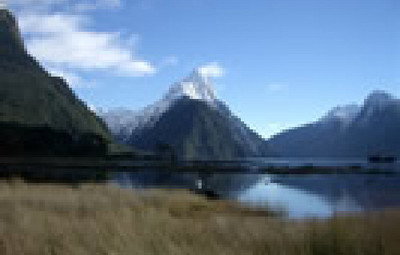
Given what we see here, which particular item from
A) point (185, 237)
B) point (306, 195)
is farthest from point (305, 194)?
point (185, 237)

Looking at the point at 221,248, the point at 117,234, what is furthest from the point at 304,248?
the point at 117,234

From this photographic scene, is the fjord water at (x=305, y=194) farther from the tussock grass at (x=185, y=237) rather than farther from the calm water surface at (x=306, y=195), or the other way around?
the tussock grass at (x=185, y=237)

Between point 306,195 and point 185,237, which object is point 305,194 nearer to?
point 306,195

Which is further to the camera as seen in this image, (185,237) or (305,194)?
(305,194)

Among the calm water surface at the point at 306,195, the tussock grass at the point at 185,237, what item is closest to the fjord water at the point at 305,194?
the calm water surface at the point at 306,195

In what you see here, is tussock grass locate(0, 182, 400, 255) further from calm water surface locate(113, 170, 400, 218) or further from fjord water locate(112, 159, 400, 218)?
calm water surface locate(113, 170, 400, 218)

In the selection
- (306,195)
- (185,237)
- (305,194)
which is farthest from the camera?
(305,194)

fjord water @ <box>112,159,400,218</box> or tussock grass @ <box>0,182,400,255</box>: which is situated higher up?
tussock grass @ <box>0,182,400,255</box>

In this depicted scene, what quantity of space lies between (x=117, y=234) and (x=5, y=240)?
2280 mm

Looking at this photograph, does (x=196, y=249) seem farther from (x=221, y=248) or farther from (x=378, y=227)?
(x=378, y=227)

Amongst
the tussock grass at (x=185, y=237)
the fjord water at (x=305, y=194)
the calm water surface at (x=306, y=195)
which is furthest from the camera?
the calm water surface at (x=306, y=195)

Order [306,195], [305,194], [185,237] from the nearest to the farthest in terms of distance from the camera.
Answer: [185,237] → [306,195] → [305,194]

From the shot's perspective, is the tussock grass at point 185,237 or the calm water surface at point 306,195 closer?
the tussock grass at point 185,237

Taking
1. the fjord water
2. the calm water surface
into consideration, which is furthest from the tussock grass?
the calm water surface
